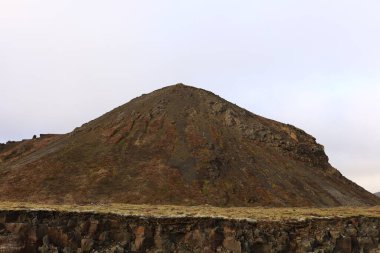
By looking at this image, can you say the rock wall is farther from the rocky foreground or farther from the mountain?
the mountain

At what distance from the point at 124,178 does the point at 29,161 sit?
18.1m

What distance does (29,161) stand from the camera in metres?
73.2

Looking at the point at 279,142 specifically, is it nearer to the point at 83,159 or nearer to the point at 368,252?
the point at 83,159

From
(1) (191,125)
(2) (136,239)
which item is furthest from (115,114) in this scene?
(2) (136,239)

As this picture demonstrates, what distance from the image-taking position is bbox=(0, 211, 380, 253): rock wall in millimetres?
29891

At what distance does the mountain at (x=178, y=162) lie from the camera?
204 feet

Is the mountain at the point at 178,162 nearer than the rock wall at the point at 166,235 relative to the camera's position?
No

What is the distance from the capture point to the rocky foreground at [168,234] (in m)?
29.9

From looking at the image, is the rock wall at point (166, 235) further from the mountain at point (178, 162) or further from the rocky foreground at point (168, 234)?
the mountain at point (178, 162)

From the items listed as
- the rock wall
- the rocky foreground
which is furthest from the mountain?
the rock wall

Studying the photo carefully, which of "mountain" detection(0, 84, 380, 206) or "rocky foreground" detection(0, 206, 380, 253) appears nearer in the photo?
"rocky foreground" detection(0, 206, 380, 253)

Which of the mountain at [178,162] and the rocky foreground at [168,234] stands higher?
the mountain at [178,162]

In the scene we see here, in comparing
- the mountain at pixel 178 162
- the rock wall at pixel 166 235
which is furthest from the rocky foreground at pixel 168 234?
the mountain at pixel 178 162

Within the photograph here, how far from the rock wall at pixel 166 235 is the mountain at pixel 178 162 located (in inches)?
1079
